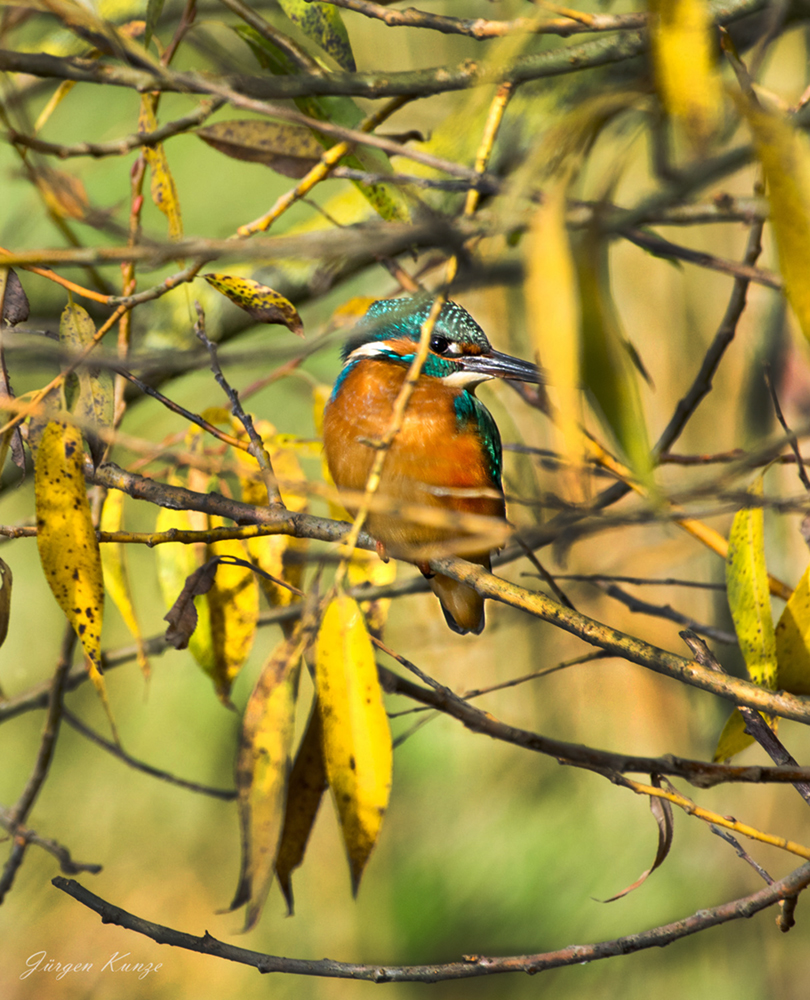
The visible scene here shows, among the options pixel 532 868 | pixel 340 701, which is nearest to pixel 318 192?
pixel 532 868

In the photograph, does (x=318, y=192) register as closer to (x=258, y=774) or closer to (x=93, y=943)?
(x=93, y=943)

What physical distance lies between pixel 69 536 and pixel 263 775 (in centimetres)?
36

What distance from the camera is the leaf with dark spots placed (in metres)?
0.89

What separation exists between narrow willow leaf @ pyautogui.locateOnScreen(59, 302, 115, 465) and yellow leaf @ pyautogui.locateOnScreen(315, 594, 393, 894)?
36 cm

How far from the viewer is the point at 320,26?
1.01m

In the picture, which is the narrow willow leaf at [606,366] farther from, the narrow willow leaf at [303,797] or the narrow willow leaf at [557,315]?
the narrow willow leaf at [303,797]

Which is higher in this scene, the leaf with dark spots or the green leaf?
the green leaf

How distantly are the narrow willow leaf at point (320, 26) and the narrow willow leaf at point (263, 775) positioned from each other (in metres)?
0.75

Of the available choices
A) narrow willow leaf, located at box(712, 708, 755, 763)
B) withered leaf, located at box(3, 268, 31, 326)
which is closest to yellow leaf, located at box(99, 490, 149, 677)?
withered leaf, located at box(3, 268, 31, 326)

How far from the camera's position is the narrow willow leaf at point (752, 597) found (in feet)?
2.86

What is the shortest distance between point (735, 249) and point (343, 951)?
289cm

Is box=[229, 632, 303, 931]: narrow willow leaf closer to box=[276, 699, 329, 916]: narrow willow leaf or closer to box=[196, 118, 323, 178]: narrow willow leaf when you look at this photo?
box=[276, 699, 329, 916]: narrow willow leaf

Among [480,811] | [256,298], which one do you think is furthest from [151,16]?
[480,811]
